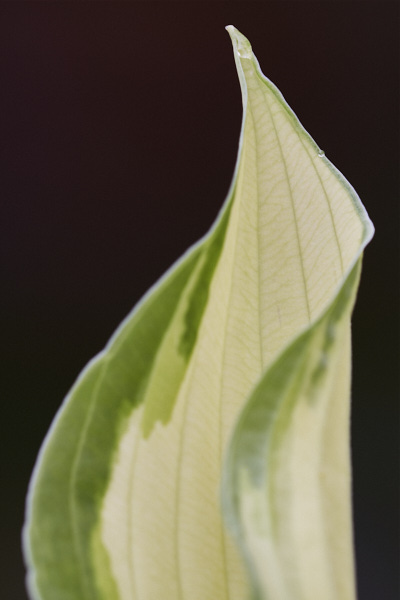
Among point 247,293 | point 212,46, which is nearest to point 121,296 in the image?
point 212,46

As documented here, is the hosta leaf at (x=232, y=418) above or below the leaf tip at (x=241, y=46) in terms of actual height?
below

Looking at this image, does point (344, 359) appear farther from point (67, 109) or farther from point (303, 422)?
point (67, 109)

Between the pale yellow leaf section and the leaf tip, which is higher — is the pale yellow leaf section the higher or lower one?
the lower one

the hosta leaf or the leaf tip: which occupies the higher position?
the leaf tip

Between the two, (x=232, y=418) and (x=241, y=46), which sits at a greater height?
(x=241, y=46)

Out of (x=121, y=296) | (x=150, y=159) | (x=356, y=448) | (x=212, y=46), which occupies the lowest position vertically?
(x=356, y=448)

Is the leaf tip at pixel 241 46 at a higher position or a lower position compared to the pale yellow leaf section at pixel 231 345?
higher
